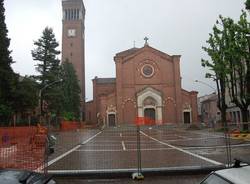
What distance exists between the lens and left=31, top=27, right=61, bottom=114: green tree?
58688 millimetres

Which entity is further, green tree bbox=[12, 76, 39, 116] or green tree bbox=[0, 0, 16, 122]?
green tree bbox=[12, 76, 39, 116]

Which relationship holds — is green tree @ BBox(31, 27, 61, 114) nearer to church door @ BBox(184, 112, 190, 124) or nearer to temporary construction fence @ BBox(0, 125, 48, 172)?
church door @ BBox(184, 112, 190, 124)

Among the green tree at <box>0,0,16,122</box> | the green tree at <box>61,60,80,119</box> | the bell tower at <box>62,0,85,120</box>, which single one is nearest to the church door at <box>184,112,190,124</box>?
the green tree at <box>61,60,80,119</box>

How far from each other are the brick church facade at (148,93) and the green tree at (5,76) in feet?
116

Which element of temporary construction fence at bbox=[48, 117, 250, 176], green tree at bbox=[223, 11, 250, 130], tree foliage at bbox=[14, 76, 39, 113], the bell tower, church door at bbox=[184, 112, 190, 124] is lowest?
temporary construction fence at bbox=[48, 117, 250, 176]

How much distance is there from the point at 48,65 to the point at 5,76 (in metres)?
21.8

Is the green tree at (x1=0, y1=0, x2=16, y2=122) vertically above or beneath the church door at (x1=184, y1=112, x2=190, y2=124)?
above

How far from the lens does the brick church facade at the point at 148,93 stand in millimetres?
74750

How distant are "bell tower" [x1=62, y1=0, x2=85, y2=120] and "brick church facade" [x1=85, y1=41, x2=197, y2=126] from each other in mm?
18982

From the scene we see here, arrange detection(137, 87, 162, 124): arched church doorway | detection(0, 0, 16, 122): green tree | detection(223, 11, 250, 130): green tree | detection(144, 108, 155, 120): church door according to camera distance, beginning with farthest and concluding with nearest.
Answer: detection(144, 108, 155, 120): church door, detection(137, 87, 162, 124): arched church doorway, detection(0, 0, 16, 122): green tree, detection(223, 11, 250, 130): green tree

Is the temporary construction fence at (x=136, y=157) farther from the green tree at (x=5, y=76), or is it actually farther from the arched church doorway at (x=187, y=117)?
the arched church doorway at (x=187, y=117)

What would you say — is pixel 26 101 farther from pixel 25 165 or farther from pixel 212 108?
pixel 212 108

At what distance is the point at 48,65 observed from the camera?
6059cm

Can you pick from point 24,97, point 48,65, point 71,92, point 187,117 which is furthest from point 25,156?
point 71,92
